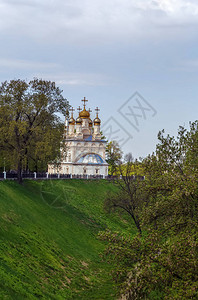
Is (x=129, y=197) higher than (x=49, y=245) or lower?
higher

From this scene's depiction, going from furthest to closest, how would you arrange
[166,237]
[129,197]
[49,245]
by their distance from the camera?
[129,197] → [49,245] → [166,237]

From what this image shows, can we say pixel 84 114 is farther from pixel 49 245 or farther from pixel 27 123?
pixel 49 245

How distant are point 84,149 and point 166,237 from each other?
63841 millimetres

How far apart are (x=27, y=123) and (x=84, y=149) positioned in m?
40.1

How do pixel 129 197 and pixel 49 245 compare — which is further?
pixel 129 197

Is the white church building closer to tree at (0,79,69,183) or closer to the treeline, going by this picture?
tree at (0,79,69,183)

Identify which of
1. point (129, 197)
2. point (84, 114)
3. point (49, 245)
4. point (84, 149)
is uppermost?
point (84, 114)

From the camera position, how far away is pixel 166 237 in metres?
21.6

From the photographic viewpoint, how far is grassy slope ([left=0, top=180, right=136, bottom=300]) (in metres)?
24.5

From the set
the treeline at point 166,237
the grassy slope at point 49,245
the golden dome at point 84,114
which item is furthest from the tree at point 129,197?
the golden dome at point 84,114

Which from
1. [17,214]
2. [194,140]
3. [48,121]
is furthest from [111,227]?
[194,140]

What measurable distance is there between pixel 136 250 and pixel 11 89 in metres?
27.3

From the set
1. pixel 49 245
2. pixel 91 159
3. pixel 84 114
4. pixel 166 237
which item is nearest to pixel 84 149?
pixel 91 159

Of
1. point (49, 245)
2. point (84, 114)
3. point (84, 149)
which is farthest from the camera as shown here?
point (84, 114)
